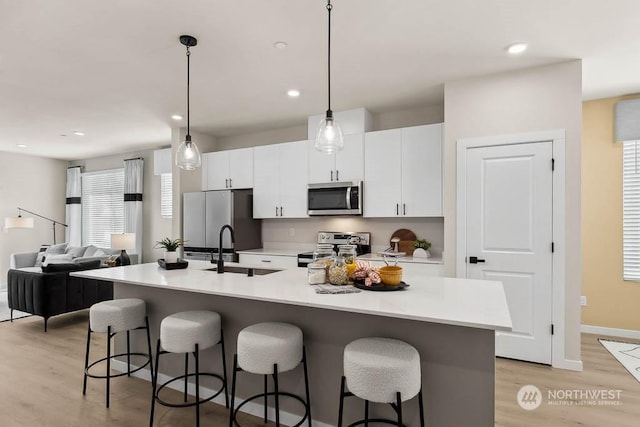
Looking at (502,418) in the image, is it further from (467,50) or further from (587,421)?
(467,50)

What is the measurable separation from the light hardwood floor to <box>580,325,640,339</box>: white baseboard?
278 mm

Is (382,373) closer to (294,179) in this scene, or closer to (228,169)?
(294,179)

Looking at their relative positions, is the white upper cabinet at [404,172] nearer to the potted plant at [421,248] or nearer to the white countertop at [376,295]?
the potted plant at [421,248]

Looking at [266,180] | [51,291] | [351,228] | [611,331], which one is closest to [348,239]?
[351,228]

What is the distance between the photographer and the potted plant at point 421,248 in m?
3.86

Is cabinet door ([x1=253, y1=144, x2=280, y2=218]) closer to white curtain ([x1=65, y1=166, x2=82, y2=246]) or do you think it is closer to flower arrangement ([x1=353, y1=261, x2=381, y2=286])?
flower arrangement ([x1=353, y1=261, x2=381, y2=286])

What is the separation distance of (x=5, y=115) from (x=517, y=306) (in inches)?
249

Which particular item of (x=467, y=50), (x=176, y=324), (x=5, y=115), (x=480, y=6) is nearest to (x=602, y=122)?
(x=467, y=50)

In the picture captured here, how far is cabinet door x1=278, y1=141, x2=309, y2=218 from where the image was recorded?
4.59 meters

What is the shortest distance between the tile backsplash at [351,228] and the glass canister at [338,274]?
2370 mm

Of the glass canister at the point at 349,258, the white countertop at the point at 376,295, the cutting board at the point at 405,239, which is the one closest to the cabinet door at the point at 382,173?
the cutting board at the point at 405,239

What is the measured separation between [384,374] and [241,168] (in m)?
3.99

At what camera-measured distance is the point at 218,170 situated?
5.25 metres

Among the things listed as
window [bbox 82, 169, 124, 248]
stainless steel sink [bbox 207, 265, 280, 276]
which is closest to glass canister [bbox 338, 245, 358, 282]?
stainless steel sink [bbox 207, 265, 280, 276]
